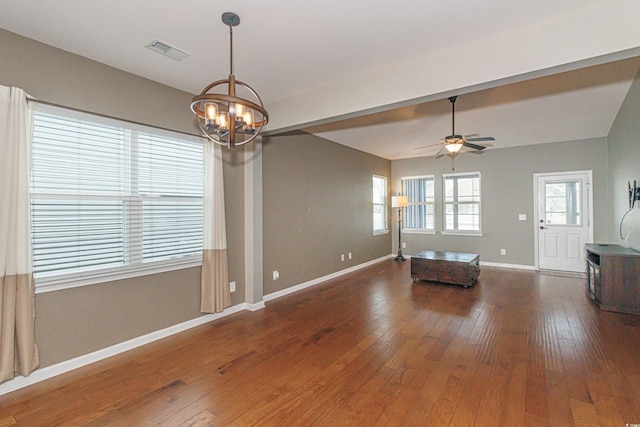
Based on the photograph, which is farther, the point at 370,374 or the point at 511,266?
the point at 511,266

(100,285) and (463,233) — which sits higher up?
(463,233)

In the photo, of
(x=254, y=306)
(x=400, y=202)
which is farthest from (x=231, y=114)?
(x=400, y=202)

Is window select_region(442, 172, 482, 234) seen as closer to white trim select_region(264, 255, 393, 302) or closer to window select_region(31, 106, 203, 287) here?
white trim select_region(264, 255, 393, 302)

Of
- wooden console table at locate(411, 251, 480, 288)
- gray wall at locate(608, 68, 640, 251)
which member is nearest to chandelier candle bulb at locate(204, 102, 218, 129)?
wooden console table at locate(411, 251, 480, 288)

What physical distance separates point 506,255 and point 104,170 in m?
7.38

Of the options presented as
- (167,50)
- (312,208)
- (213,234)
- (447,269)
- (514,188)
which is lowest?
(447,269)

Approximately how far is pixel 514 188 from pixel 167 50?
6860mm

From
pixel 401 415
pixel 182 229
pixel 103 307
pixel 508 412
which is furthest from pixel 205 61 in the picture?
pixel 508 412

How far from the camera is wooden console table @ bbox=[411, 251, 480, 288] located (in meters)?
5.04

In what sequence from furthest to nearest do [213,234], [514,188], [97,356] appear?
[514,188]
[213,234]
[97,356]

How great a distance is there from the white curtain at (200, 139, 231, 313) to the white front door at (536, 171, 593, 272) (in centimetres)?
633

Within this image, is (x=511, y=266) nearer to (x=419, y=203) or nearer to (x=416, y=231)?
(x=416, y=231)

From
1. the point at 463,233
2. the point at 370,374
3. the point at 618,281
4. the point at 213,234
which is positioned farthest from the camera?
the point at 463,233

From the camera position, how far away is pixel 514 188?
659cm
